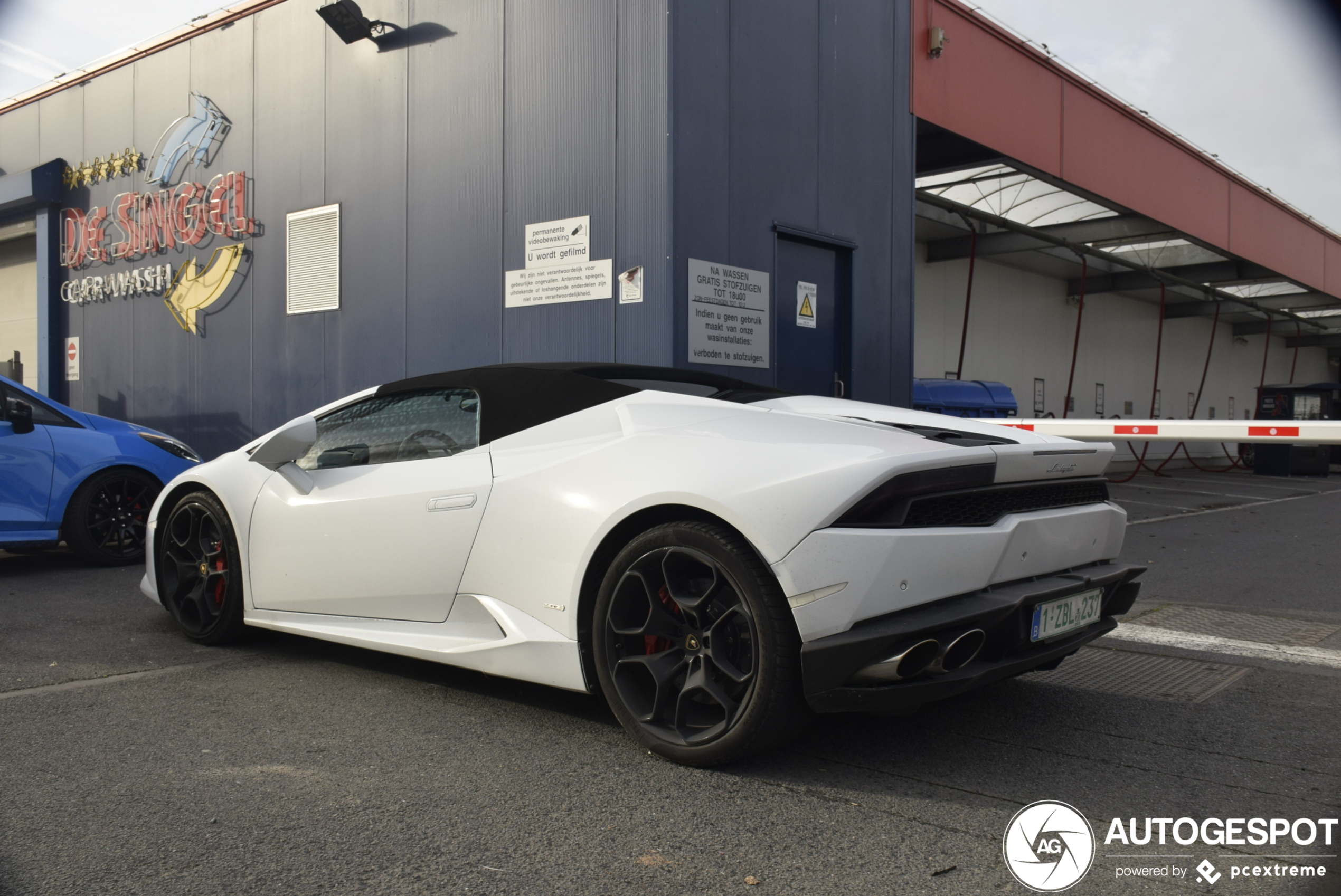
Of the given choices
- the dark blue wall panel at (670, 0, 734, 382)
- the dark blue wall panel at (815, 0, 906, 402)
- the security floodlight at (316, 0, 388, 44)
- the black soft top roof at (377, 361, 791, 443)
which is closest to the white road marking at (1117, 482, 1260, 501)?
the dark blue wall panel at (815, 0, 906, 402)

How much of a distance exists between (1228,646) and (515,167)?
655 cm

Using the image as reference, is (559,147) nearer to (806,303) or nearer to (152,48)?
(806,303)

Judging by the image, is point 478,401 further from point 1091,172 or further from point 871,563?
point 1091,172

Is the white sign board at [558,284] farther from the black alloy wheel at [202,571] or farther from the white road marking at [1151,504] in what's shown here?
the white road marking at [1151,504]

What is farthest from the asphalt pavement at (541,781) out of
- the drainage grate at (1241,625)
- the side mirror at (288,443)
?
the side mirror at (288,443)

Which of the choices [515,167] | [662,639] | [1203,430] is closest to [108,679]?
[662,639]

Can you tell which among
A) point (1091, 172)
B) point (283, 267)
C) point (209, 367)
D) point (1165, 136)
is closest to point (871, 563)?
point (283, 267)

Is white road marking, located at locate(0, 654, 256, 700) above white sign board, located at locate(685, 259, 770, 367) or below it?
below

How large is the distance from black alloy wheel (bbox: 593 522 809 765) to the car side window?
0.98 m

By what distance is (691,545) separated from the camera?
2828 mm

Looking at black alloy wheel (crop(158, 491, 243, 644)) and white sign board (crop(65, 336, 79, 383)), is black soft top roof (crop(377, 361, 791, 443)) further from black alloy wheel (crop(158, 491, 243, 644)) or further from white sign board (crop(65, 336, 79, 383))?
white sign board (crop(65, 336, 79, 383))

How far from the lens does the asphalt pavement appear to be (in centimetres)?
221

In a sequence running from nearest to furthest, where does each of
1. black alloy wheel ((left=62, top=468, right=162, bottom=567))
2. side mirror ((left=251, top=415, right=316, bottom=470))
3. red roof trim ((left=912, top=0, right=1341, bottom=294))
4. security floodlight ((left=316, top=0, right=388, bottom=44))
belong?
1. side mirror ((left=251, top=415, right=316, bottom=470))
2. black alloy wheel ((left=62, top=468, right=162, bottom=567))
3. security floodlight ((left=316, top=0, right=388, bottom=44))
4. red roof trim ((left=912, top=0, right=1341, bottom=294))

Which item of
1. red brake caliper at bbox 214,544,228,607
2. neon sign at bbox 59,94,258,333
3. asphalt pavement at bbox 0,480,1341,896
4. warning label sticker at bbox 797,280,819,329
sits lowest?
asphalt pavement at bbox 0,480,1341,896
